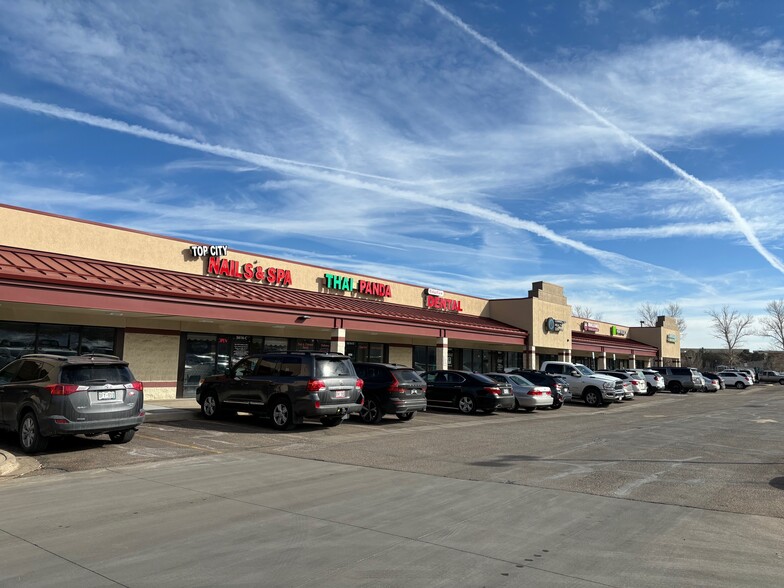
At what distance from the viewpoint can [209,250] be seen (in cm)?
2330

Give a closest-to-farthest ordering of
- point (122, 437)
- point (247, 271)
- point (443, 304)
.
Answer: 1. point (122, 437)
2. point (247, 271)
3. point (443, 304)

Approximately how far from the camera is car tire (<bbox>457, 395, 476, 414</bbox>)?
68.1 feet

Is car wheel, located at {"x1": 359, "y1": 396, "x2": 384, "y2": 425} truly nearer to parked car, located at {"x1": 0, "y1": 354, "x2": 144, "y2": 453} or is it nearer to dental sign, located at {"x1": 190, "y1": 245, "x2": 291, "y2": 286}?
parked car, located at {"x1": 0, "y1": 354, "x2": 144, "y2": 453}

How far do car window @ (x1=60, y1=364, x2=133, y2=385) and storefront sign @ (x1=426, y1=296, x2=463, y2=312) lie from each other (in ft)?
80.2

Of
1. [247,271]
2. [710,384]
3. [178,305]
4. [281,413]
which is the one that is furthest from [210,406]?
[710,384]

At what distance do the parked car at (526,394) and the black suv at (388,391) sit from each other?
5.86 m

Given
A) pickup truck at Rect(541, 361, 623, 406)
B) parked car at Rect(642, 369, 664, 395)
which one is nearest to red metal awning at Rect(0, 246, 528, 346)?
pickup truck at Rect(541, 361, 623, 406)

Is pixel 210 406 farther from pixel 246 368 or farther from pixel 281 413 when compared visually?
pixel 281 413

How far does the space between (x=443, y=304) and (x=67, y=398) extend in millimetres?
27131

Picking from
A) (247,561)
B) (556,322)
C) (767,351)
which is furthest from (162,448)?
(767,351)

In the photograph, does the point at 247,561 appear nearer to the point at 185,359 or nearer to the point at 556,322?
the point at 185,359

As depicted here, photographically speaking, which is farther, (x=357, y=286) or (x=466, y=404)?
(x=357, y=286)

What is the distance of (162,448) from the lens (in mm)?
11844

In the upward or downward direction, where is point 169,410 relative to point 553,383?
downward
